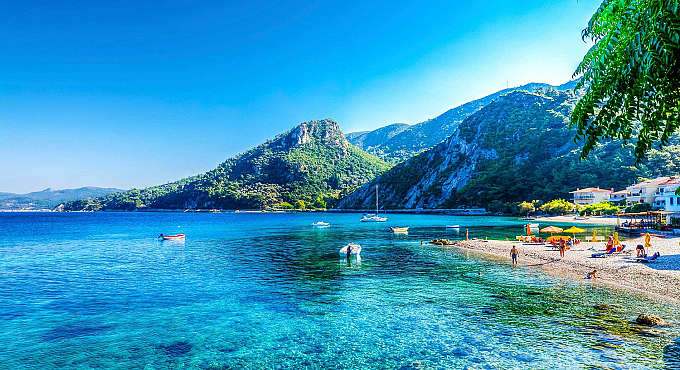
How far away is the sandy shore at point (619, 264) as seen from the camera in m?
26.6

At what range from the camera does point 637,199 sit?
10069 cm

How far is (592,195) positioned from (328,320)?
13300cm

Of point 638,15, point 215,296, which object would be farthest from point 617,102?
point 215,296

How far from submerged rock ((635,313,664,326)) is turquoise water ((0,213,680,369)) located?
17.2 inches

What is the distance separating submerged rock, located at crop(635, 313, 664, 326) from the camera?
60.8ft

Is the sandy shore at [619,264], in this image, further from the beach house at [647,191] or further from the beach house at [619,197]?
the beach house at [619,197]

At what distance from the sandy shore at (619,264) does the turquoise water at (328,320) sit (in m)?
2.71

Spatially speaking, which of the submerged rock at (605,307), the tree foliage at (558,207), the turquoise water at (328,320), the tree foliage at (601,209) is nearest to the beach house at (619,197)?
the tree foliage at (601,209)

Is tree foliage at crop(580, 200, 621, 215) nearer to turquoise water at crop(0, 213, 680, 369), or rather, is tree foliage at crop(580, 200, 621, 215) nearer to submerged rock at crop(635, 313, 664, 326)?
turquoise water at crop(0, 213, 680, 369)

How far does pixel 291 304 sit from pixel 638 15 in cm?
2266

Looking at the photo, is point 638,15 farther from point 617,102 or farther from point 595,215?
point 595,215

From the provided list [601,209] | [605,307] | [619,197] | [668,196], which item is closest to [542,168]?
[619,197]

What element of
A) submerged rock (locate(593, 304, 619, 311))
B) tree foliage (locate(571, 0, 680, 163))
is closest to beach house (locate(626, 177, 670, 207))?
submerged rock (locate(593, 304, 619, 311))

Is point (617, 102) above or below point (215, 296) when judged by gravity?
above
